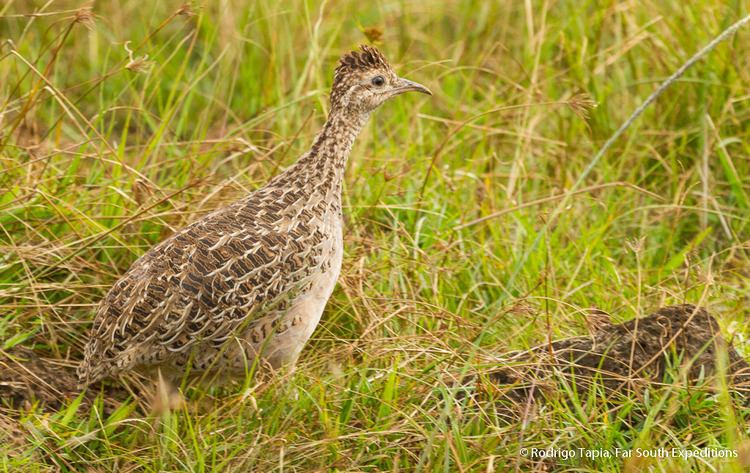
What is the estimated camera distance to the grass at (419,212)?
13.5 feet

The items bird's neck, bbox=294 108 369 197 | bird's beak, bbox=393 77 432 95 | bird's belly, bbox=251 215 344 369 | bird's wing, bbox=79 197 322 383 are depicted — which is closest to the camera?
bird's wing, bbox=79 197 322 383

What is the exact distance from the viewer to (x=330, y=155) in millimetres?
4855

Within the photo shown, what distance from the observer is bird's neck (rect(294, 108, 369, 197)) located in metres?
4.80

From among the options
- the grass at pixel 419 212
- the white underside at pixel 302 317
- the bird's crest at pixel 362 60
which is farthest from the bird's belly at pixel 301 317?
the bird's crest at pixel 362 60

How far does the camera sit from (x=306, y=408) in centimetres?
427

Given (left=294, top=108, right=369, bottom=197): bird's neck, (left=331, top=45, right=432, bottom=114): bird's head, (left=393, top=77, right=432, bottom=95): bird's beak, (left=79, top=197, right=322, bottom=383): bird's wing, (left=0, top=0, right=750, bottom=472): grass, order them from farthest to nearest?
(left=393, top=77, right=432, bottom=95): bird's beak
(left=331, top=45, right=432, bottom=114): bird's head
(left=294, top=108, right=369, bottom=197): bird's neck
(left=79, top=197, right=322, bottom=383): bird's wing
(left=0, top=0, right=750, bottom=472): grass

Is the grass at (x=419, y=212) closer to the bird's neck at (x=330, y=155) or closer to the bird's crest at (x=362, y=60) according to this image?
the bird's neck at (x=330, y=155)

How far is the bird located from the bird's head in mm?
459

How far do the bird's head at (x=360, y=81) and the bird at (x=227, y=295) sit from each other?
1.51 feet

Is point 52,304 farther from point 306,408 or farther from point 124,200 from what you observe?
point 306,408

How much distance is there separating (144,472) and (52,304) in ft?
3.72

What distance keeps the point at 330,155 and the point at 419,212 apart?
1.01 metres

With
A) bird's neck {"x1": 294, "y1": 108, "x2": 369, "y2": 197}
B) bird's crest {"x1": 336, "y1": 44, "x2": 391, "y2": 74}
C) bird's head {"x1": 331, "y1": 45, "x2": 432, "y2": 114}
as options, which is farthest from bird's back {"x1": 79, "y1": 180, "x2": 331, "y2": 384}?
bird's crest {"x1": 336, "y1": 44, "x2": 391, "y2": 74}

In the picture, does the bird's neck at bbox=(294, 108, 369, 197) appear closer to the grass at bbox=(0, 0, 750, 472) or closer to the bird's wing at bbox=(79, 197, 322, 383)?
the bird's wing at bbox=(79, 197, 322, 383)
